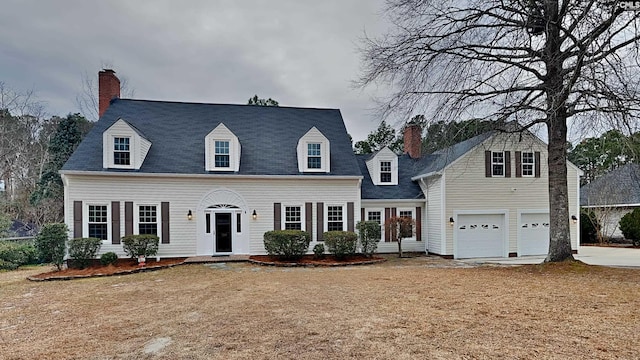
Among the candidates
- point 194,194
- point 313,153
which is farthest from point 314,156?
point 194,194

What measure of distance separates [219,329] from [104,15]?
44.4 feet

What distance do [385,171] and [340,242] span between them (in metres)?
5.30

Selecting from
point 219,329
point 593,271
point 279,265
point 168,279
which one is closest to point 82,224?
point 168,279

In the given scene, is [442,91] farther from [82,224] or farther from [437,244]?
[82,224]

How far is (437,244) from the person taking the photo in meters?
16.7

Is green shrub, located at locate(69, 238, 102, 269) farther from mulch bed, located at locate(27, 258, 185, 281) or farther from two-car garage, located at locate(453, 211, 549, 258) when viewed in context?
two-car garage, located at locate(453, 211, 549, 258)

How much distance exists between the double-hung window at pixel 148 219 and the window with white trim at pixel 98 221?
1191mm

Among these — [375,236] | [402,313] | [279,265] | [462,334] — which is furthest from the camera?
[375,236]

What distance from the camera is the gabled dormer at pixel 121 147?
46.8ft

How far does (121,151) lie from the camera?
14.5 metres

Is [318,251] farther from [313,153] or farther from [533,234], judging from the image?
[533,234]

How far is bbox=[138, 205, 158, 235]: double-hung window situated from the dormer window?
3070 mm

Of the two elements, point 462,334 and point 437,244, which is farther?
point 437,244

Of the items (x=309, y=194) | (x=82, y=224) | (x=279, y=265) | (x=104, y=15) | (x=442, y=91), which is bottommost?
(x=279, y=265)
